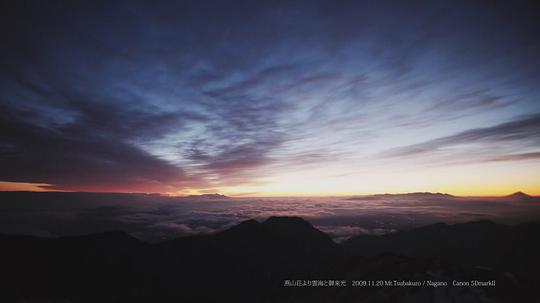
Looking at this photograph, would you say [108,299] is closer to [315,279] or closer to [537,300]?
[315,279]

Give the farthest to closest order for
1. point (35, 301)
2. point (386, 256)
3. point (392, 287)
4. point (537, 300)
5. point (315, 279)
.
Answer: point (315, 279) < point (386, 256) < point (35, 301) < point (392, 287) < point (537, 300)

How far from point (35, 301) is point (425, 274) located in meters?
274

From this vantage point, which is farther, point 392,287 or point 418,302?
point 392,287

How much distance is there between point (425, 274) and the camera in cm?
13112

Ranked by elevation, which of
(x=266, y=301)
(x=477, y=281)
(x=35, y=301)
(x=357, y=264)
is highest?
(x=477, y=281)

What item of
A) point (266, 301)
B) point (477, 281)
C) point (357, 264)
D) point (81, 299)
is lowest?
point (266, 301)

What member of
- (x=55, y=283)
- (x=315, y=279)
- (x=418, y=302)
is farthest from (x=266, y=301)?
(x=55, y=283)

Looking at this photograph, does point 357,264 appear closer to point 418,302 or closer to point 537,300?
point 418,302

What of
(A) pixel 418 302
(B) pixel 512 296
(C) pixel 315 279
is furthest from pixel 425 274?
(C) pixel 315 279

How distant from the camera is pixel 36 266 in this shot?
195000 mm

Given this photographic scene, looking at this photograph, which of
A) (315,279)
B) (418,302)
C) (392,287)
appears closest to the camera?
(418,302)

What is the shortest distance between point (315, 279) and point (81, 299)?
202 metres

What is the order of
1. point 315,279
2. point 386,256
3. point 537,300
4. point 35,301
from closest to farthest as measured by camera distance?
point 537,300 → point 35,301 → point 386,256 → point 315,279

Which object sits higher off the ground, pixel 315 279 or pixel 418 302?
pixel 418 302
